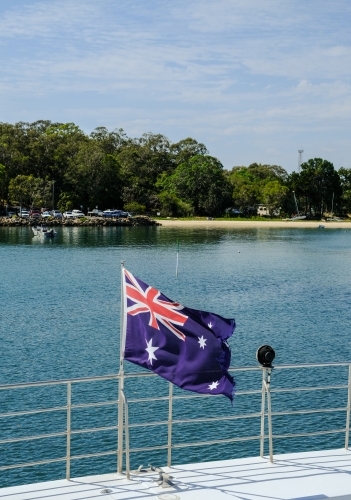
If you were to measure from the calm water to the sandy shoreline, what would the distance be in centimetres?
4943

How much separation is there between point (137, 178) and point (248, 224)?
88.9 ft

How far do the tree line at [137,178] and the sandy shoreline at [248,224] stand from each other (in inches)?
264

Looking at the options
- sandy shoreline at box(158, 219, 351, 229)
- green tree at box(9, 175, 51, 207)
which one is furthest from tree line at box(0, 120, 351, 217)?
sandy shoreline at box(158, 219, 351, 229)

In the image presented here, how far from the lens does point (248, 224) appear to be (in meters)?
156

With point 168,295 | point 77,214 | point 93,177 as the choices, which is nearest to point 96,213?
point 77,214

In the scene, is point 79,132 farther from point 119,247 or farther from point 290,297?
point 290,297

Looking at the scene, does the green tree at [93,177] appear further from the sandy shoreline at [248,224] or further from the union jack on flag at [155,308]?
the union jack on flag at [155,308]

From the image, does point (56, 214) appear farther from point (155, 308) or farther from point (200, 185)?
point (155, 308)

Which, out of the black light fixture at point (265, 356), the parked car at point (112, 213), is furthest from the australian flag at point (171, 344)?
the parked car at point (112, 213)

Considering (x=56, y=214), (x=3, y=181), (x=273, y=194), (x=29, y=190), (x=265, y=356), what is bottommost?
(x=265, y=356)

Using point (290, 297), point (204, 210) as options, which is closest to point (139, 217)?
point (204, 210)

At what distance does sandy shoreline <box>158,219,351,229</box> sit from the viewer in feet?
486

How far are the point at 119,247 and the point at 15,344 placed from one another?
6440 cm

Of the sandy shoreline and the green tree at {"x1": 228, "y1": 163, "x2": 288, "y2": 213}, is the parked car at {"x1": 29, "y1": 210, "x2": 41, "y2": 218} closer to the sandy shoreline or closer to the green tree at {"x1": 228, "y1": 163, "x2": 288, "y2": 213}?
the sandy shoreline
